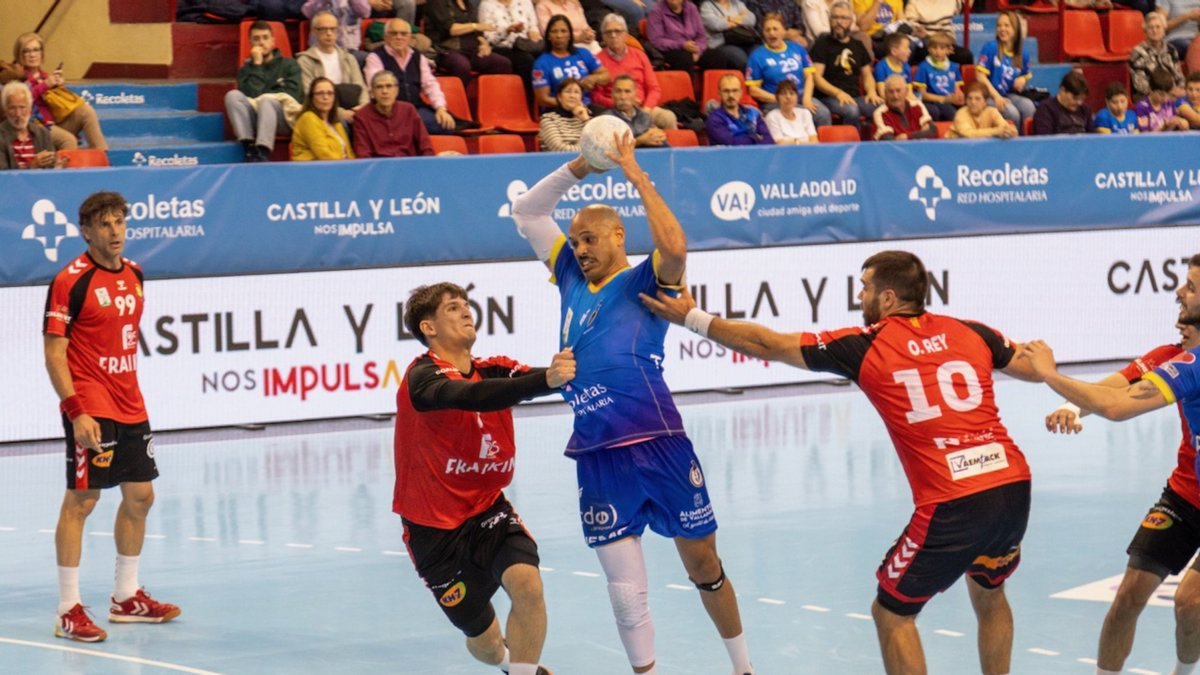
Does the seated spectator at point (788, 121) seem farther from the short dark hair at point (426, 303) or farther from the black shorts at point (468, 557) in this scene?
the black shorts at point (468, 557)

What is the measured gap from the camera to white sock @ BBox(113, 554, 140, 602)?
866 cm

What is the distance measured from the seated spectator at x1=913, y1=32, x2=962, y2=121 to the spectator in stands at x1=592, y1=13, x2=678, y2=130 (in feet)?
11.2

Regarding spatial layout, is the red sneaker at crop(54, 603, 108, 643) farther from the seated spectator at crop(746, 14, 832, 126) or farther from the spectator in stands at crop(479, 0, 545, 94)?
the seated spectator at crop(746, 14, 832, 126)

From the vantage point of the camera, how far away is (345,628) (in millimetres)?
8508

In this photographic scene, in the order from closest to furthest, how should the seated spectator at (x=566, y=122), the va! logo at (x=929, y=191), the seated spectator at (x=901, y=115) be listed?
the seated spectator at (x=566, y=122) < the va! logo at (x=929, y=191) < the seated spectator at (x=901, y=115)

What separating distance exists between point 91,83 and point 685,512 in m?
12.1

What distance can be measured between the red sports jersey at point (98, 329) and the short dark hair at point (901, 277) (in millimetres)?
4111

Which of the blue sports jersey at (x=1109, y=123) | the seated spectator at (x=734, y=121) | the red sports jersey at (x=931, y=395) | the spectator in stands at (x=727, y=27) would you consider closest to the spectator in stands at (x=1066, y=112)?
the blue sports jersey at (x=1109, y=123)

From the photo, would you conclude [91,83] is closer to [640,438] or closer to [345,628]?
[345,628]

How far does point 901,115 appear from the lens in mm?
18281

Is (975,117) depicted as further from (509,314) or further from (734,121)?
(509,314)

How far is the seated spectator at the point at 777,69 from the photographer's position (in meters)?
A: 18.1

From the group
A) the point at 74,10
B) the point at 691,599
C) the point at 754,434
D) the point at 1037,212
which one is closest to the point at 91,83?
the point at 74,10

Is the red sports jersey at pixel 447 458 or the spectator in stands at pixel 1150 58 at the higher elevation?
the spectator in stands at pixel 1150 58
